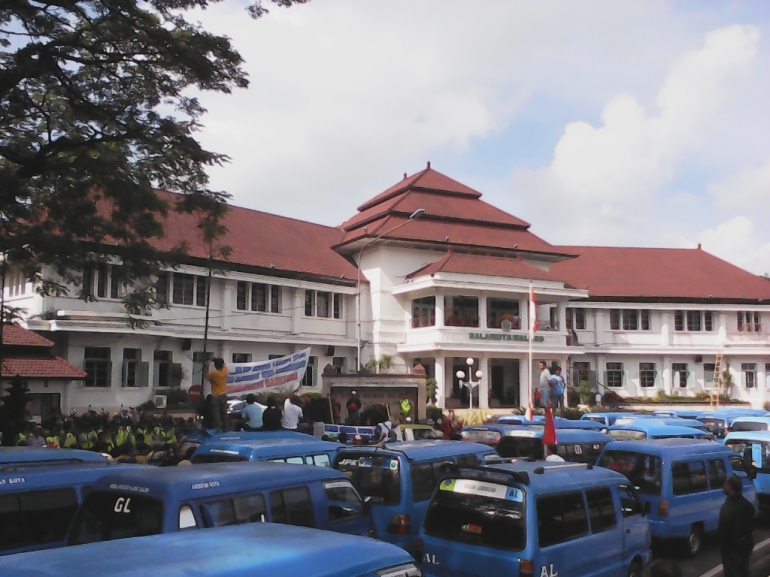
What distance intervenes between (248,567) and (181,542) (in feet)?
2.01

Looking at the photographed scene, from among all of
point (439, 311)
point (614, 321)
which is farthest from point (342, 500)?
point (614, 321)

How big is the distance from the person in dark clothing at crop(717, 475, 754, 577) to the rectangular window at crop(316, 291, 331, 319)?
28467 millimetres

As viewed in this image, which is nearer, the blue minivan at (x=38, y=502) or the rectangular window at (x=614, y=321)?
the blue minivan at (x=38, y=502)

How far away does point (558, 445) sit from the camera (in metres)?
13.2

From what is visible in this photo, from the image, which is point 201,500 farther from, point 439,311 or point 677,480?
point 439,311

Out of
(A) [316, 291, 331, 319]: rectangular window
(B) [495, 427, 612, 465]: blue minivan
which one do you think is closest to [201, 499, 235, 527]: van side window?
(B) [495, 427, 612, 465]: blue minivan

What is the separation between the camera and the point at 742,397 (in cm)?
4391

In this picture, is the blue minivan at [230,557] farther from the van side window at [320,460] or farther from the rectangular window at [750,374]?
the rectangular window at [750,374]

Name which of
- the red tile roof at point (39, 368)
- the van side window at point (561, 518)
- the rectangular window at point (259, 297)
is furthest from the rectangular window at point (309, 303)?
the van side window at point (561, 518)

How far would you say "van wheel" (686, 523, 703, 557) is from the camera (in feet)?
35.1

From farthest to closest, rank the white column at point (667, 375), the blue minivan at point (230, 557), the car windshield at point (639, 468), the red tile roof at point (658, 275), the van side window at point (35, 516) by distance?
the red tile roof at point (658, 275) < the white column at point (667, 375) < the car windshield at point (639, 468) < the van side window at point (35, 516) < the blue minivan at point (230, 557)

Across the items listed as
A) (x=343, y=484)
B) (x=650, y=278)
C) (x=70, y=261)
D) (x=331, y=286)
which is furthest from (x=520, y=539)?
(x=650, y=278)

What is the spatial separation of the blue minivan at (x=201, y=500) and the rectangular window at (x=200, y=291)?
79.3 feet

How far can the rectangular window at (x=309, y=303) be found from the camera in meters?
34.8
